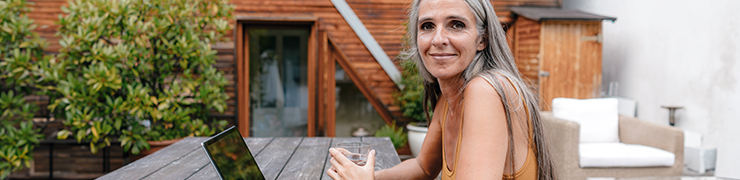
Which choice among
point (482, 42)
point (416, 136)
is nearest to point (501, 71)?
point (482, 42)

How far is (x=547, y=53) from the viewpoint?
15.3 ft

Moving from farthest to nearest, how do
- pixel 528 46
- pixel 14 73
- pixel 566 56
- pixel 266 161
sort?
pixel 528 46 → pixel 566 56 → pixel 14 73 → pixel 266 161

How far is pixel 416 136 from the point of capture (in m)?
4.70

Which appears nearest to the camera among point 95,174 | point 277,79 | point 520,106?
point 520,106

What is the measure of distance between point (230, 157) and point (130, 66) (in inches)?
117

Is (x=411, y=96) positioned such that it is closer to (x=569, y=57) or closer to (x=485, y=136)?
(x=569, y=57)

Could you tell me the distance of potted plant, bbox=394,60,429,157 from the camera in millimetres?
4707

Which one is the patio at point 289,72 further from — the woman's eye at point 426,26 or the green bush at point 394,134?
the woman's eye at point 426,26

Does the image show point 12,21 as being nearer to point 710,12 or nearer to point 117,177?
point 117,177

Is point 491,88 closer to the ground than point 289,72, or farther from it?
closer to the ground

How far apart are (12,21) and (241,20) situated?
210 cm

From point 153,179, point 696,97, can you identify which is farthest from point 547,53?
point 153,179

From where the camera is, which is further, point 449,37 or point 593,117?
point 593,117

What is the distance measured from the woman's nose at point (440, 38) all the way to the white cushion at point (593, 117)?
10.1 ft
